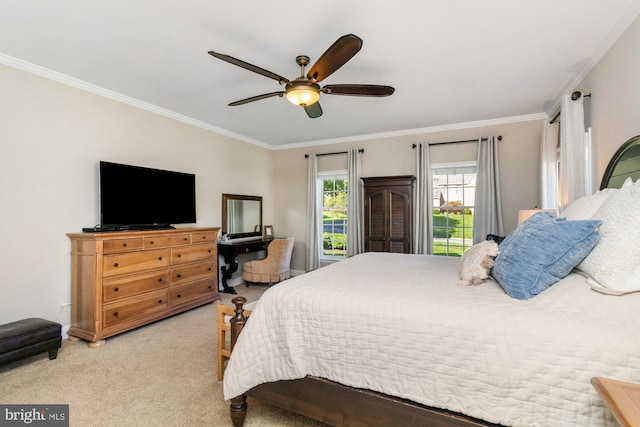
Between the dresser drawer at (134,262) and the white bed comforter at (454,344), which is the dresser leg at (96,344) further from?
the white bed comforter at (454,344)

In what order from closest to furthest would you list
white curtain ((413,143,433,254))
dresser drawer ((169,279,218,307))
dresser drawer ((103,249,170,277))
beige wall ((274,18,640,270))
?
beige wall ((274,18,640,270))
dresser drawer ((103,249,170,277))
dresser drawer ((169,279,218,307))
white curtain ((413,143,433,254))

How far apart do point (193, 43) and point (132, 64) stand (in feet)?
2.54

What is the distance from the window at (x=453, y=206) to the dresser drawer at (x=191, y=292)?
3428 mm

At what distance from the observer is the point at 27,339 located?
2346mm

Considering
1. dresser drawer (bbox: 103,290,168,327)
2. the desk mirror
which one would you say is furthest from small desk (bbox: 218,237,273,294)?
dresser drawer (bbox: 103,290,168,327)

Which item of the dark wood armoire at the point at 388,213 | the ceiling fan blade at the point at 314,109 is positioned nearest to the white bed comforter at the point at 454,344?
the ceiling fan blade at the point at 314,109

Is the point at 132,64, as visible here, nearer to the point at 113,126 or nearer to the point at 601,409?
the point at 113,126

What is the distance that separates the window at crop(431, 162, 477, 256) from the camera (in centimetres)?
471

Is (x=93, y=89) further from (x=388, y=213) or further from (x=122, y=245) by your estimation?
(x=388, y=213)

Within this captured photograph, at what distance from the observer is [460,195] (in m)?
4.77

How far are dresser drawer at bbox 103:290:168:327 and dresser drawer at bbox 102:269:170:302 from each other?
0.22 ft

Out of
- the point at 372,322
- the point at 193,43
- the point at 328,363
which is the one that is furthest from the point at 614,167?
the point at 193,43

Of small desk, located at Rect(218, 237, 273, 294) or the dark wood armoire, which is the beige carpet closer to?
small desk, located at Rect(218, 237, 273, 294)

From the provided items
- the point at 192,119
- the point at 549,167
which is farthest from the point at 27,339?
the point at 549,167
